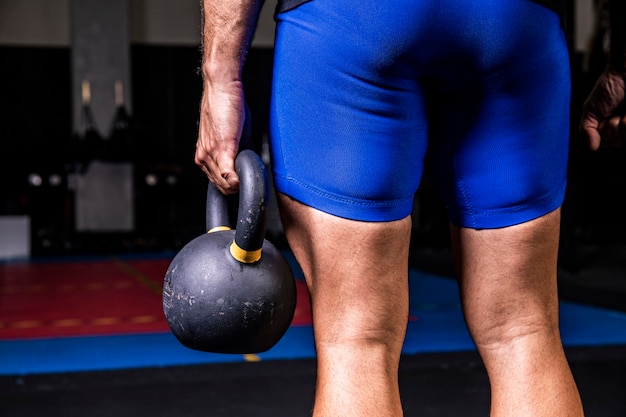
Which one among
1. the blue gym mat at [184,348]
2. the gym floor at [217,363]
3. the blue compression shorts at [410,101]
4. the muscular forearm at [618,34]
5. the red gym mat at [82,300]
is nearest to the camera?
the blue compression shorts at [410,101]

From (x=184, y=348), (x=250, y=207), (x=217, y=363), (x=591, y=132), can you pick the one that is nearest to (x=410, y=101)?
(x=250, y=207)

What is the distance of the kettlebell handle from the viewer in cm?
84

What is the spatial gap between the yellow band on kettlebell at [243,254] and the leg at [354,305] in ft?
0.20

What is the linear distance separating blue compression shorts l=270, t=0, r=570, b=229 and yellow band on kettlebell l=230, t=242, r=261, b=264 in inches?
3.4

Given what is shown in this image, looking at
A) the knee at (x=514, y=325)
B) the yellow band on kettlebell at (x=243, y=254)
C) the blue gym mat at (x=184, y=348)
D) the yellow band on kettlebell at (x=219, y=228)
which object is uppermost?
the yellow band on kettlebell at (x=243, y=254)

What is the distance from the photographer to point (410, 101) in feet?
2.77

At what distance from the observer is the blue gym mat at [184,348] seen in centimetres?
265

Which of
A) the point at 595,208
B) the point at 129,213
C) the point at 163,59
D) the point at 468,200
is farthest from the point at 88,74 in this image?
the point at 468,200

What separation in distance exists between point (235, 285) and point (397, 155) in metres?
0.23

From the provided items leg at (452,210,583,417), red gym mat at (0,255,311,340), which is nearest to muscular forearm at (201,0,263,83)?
leg at (452,210,583,417)

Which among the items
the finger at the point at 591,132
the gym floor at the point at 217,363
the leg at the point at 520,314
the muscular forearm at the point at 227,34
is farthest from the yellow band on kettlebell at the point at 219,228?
the gym floor at the point at 217,363

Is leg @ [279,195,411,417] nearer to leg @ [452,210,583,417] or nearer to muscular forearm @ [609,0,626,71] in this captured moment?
leg @ [452,210,583,417]

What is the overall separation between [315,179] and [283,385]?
4.91 feet

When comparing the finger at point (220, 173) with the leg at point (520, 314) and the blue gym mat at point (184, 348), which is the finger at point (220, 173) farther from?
the blue gym mat at point (184, 348)
